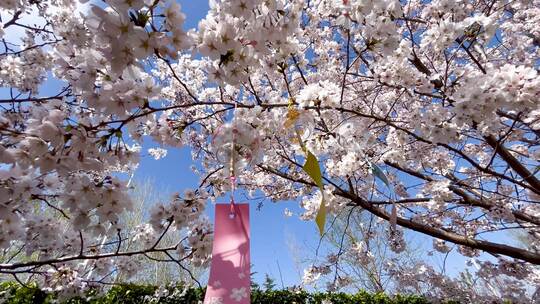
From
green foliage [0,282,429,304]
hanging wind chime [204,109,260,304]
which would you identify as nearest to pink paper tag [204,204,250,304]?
hanging wind chime [204,109,260,304]

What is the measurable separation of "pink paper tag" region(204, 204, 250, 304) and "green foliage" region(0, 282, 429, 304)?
3.65m

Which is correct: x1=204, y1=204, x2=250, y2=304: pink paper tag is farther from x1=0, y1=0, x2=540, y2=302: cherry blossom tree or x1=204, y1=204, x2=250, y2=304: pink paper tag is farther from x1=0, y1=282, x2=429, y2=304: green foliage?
x1=0, y1=282, x2=429, y2=304: green foliage

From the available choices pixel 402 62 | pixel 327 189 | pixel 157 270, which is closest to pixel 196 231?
pixel 327 189

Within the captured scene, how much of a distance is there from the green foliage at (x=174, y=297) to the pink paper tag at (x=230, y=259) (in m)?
3.65

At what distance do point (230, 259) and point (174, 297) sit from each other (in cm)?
487

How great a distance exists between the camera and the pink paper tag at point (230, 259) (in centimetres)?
107

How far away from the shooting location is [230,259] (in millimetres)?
1132

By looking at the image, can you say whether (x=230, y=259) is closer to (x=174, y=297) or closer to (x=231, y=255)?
(x=231, y=255)

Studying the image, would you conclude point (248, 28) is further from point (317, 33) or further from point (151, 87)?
point (317, 33)

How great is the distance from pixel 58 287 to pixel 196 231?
1.77 meters

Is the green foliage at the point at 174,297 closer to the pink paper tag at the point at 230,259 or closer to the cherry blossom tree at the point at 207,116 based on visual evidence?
the cherry blossom tree at the point at 207,116

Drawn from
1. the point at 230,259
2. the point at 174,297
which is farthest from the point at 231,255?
the point at 174,297

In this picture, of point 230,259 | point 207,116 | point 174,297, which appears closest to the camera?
point 230,259

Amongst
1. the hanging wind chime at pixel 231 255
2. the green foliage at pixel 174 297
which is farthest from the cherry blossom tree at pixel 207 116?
the green foliage at pixel 174 297
